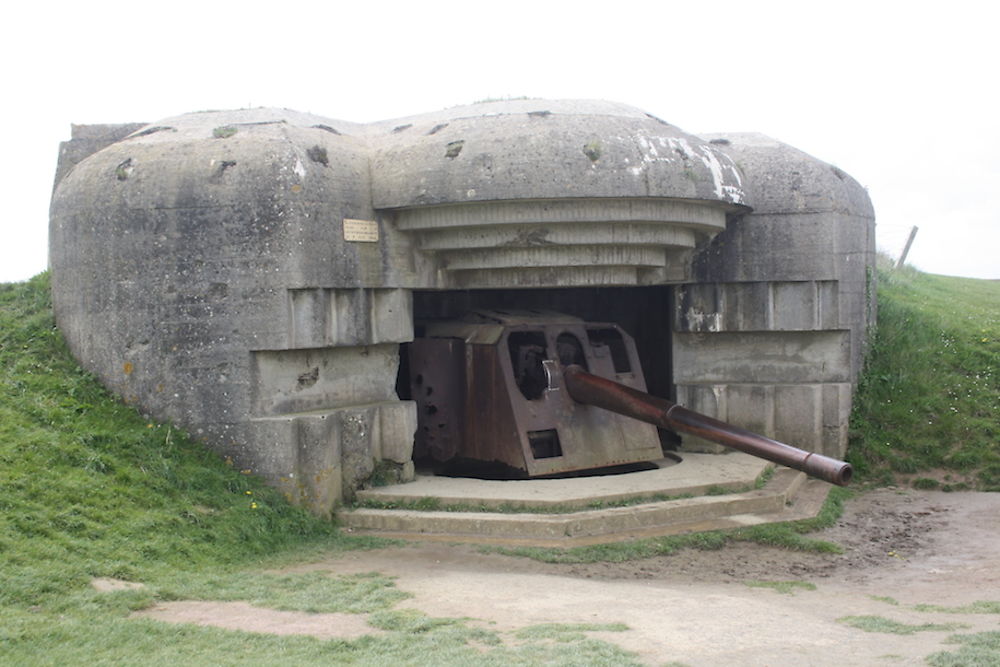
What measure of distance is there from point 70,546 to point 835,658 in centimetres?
392

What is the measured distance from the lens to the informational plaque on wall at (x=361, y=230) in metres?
7.51

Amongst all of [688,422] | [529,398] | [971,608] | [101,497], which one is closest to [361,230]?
[529,398]

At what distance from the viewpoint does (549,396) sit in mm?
8180

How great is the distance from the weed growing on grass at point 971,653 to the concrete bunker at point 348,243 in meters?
3.97

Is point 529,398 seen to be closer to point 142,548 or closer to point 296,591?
point 296,591

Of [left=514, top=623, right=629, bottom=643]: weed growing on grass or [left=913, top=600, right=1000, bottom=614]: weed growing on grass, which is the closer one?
[left=514, top=623, right=629, bottom=643]: weed growing on grass

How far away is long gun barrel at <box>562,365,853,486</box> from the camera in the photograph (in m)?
6.17

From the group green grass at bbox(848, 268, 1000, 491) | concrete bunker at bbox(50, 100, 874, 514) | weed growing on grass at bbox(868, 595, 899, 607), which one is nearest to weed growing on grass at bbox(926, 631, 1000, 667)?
weed growing on grass at bbox(868, 595, 899, 607)

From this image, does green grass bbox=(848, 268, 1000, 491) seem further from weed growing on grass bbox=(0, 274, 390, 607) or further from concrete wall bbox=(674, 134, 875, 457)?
weed growing on grass bbox=(0, 274, 390, 607)

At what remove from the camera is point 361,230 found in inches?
300

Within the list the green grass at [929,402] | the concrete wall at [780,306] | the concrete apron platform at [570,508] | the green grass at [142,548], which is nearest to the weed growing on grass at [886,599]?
the concrete apron platform at [570,508]

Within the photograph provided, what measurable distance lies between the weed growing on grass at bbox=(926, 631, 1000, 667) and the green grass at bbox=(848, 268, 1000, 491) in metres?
4.87

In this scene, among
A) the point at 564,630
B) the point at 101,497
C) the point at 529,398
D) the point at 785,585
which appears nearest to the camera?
the point at 564,630

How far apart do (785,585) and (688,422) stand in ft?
5.62
